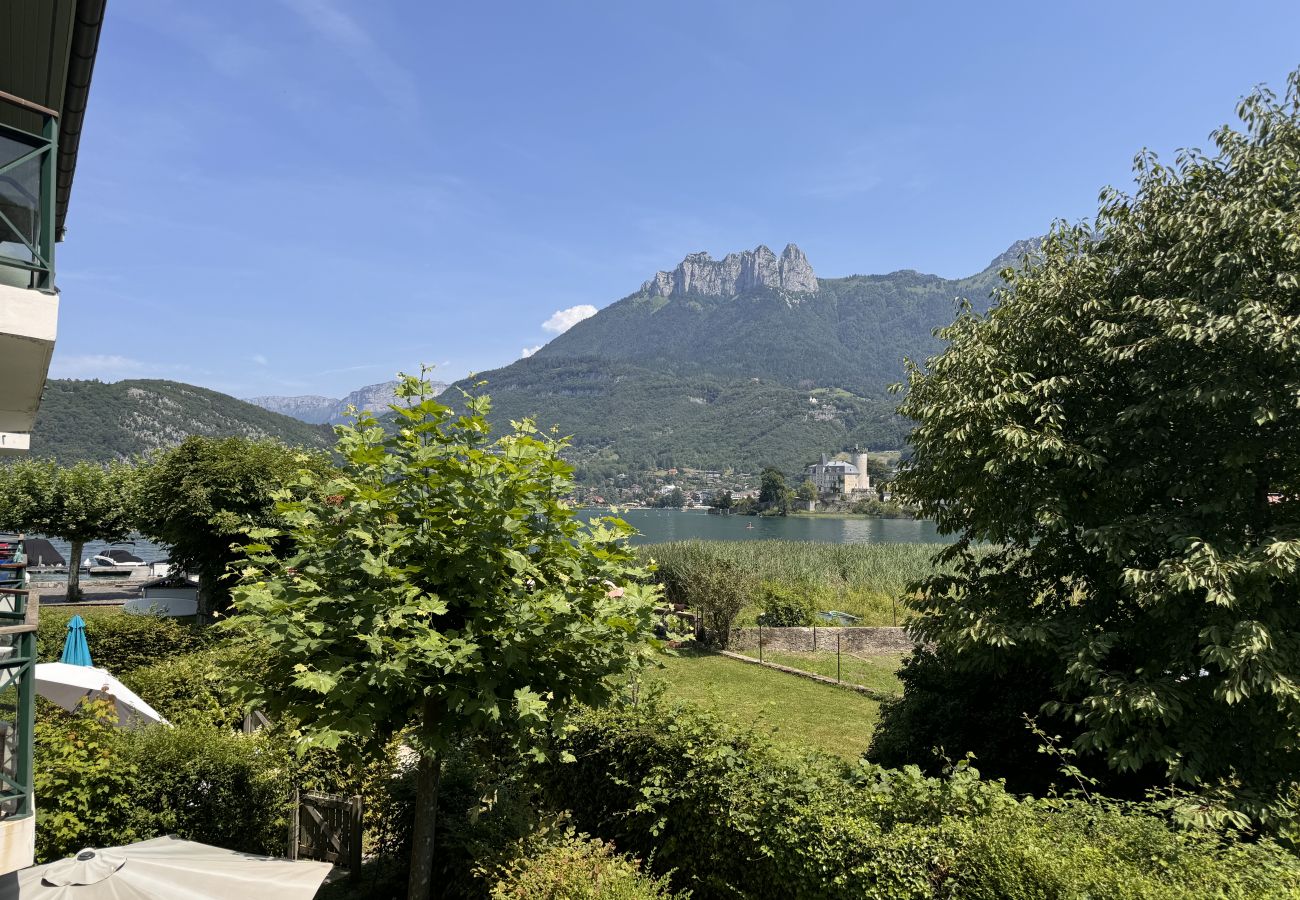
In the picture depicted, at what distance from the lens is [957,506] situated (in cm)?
962

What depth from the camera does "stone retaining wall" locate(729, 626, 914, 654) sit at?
873 inches

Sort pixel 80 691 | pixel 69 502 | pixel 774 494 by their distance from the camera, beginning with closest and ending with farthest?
pixel 80 691 → pixel 69 502 → pixel 774 494

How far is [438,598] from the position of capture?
18.3ft

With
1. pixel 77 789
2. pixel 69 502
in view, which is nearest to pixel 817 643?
pixel 77 789

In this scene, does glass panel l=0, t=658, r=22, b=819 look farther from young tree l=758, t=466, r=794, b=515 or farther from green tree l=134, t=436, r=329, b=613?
young tree l=758, t=466, r=794, b=515

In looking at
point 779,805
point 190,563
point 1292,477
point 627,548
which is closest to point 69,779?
point 627,548

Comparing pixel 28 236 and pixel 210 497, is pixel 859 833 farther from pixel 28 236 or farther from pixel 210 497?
pixel 210 497

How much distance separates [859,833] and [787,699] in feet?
38.8

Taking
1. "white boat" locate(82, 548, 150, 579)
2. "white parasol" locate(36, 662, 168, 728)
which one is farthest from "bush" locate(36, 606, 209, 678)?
"white boat" locate(82, 548, 150, 579)

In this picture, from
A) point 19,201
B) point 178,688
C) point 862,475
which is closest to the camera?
point 19,201

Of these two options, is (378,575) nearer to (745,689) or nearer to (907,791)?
(907,791)

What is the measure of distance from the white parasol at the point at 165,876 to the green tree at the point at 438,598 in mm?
1079

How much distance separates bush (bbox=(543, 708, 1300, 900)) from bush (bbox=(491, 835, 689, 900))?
720 millimetres

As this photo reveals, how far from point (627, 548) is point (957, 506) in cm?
545
